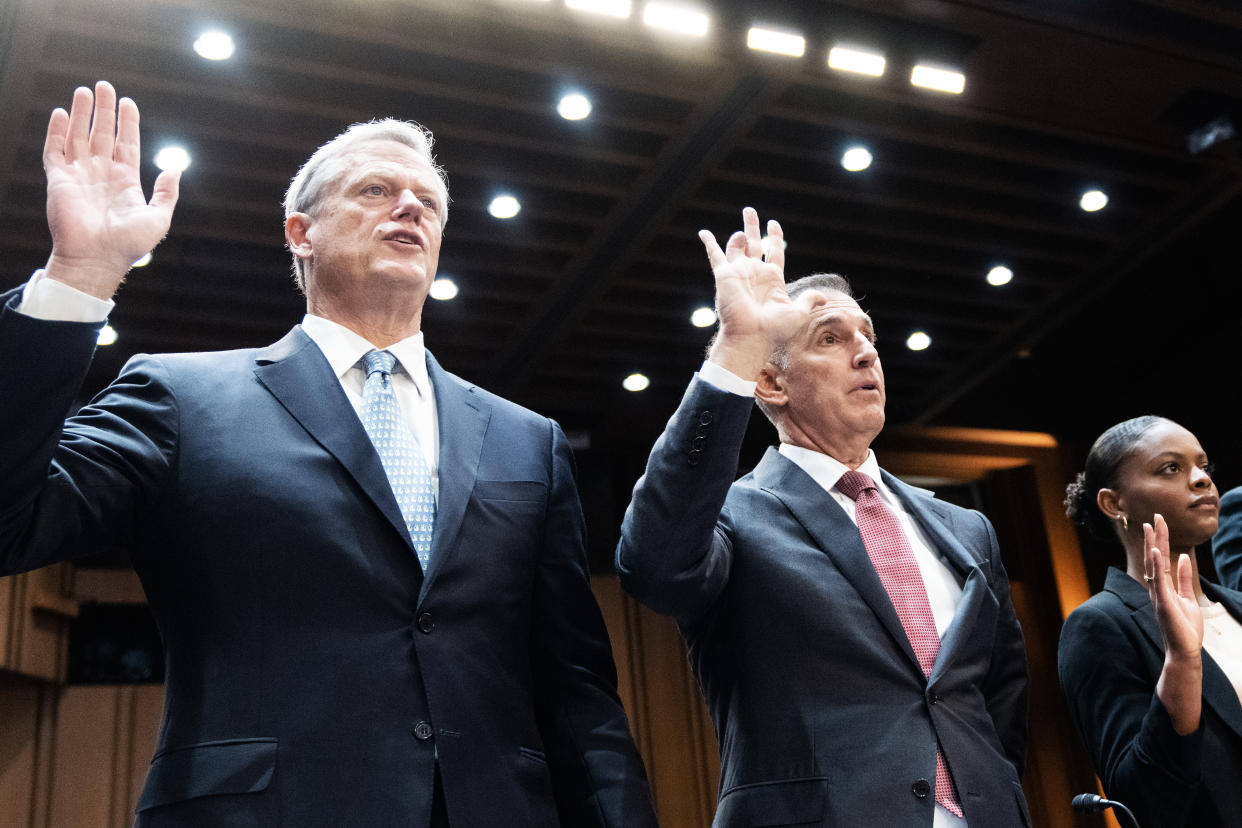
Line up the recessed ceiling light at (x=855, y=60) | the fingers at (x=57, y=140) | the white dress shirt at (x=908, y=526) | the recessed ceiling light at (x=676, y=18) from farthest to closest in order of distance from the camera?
the recessed ceiling light at (x=855, y=60) → the recessed ceiling light at (x=676, y=18) → the white dress shirt at (x=908, y=526) → the fingers at (x=57, y=140)

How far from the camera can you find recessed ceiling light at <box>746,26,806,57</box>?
212 inches

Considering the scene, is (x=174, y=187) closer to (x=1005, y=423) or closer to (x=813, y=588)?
(x=813, y=588)

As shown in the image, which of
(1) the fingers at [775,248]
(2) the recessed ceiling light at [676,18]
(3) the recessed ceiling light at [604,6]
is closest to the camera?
(1) the fingers at [775,248]

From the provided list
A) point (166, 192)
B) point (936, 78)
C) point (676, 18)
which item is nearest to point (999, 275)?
point (936, 78)

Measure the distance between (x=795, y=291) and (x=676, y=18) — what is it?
3.36 meters

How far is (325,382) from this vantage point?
1.57 metres

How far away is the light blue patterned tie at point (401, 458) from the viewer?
4.96ft

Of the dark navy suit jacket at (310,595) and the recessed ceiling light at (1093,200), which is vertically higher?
the recessed ceiling light at (1093,200)

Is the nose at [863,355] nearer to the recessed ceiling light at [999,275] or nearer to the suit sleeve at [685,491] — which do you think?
the suit sleeve at [685,491]

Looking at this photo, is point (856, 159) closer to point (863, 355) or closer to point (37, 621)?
point (863, 355)

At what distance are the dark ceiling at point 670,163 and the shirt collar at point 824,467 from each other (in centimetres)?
360

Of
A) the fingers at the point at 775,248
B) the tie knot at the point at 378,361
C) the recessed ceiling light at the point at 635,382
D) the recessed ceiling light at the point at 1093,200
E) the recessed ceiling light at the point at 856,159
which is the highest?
the recessed ceiling light at the point at 856,159

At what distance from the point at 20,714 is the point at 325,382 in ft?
21.6

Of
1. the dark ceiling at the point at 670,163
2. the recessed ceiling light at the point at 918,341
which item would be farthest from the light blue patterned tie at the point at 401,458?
the recessed ceiling light at the point at 918,341
